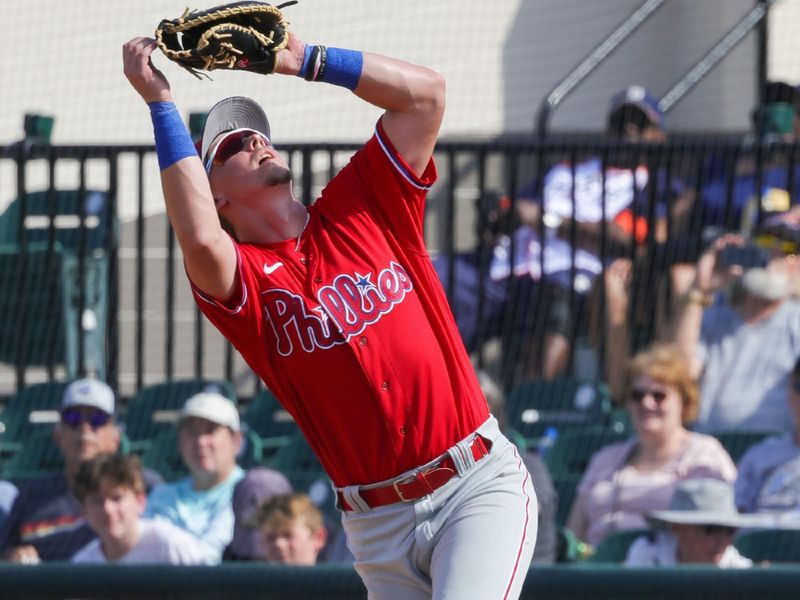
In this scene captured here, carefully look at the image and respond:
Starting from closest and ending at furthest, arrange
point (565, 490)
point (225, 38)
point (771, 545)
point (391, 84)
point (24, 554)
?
point (225, 38)
point (391, 84)
point (771, 545)
point (24, 554)
point (565, 490)

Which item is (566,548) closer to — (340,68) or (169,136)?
(340,68)

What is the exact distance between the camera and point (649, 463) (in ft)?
18.9

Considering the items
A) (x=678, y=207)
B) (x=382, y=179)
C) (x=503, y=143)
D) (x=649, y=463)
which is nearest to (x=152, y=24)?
(x=503, y=143)

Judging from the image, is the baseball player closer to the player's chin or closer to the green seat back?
the player's chin

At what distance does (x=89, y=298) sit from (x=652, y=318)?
264cm

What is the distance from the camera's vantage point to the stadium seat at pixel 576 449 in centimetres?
612

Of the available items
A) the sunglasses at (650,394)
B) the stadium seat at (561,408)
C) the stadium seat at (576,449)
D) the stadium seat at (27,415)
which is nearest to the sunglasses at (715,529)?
the sunglasses at (650,394)

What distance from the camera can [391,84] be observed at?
3.34 meters

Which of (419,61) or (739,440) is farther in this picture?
Answer: (419,61)

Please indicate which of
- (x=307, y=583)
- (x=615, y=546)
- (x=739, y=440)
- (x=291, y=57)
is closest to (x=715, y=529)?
(x=615, y=546)

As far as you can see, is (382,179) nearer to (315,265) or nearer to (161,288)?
(315,265)

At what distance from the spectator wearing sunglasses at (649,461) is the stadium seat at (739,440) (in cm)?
9

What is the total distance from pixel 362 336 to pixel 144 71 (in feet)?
2.42

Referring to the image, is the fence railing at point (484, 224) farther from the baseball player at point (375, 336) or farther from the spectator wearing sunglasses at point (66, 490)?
the baseball player at point (375, 336)
